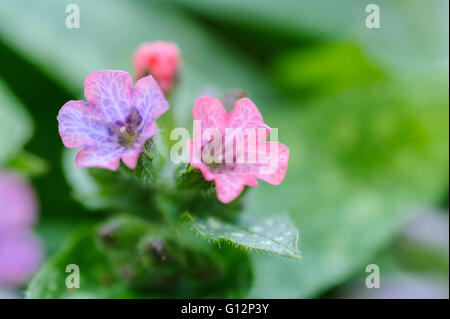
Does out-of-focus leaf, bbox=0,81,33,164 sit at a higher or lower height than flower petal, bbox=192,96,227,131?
higher

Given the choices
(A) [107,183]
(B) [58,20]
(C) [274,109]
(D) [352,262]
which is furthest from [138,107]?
(B) [58,20]

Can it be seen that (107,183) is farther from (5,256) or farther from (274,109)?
(274,109)

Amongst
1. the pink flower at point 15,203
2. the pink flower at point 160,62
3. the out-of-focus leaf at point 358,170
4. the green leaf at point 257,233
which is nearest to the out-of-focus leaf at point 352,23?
the out-of-focus leaf at point 358,170

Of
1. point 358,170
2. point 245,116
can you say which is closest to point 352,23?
point 358,170

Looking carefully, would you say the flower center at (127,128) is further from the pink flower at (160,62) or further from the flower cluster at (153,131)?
the pink flower at (160,62)

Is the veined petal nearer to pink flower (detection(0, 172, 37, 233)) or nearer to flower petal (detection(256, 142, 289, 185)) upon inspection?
flower petal (detection(256, 142, 289, 185))

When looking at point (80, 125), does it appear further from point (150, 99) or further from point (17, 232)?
point (17, 232)

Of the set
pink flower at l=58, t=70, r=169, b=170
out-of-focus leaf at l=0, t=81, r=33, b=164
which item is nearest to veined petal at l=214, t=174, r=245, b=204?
pink flower at l=58, t=70, r=169, b=170
